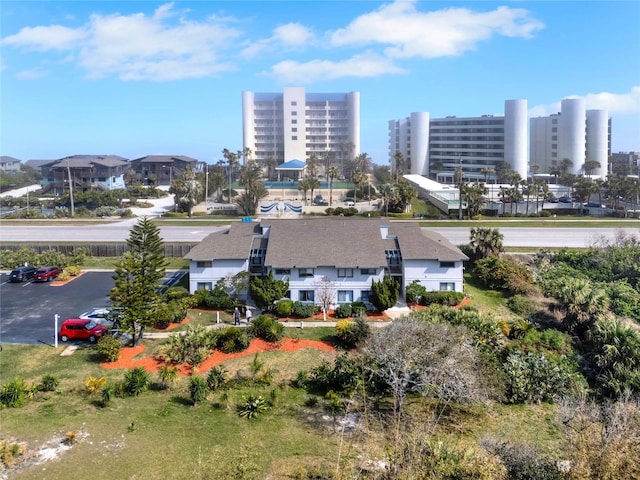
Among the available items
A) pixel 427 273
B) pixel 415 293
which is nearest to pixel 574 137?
pixel 427 273

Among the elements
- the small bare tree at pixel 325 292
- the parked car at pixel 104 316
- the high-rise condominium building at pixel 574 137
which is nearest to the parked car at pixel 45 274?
the parked car at pixel 104 316

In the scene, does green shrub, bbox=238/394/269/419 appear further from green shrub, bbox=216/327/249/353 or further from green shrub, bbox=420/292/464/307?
green shrub, bbox=420/292/464/307

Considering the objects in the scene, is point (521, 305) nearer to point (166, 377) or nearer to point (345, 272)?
point (345, 272)

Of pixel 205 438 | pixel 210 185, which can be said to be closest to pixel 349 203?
pixel 210 185

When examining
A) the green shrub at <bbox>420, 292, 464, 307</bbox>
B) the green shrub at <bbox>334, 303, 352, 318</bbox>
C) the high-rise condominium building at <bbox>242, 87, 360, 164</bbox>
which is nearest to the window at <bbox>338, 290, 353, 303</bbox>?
the green shrub at <bbox>334, 303, 352, 318</bbox>

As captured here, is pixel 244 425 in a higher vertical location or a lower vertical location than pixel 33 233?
lower

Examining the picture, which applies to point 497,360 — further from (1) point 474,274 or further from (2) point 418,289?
(1) point 474,274
